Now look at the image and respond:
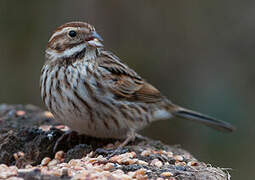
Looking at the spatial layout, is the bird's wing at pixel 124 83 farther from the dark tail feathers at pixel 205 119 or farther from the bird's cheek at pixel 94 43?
the dark tail feathers at pixel 205 119

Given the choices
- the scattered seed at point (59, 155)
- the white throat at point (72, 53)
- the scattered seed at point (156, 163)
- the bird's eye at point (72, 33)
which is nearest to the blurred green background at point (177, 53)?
the white throat at point (72, 53)

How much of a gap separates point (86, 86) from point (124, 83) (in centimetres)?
52

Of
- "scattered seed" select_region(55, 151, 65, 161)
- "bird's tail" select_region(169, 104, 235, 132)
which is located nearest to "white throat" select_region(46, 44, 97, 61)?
"scattered seed" select_region(55, 151, 65, 161)

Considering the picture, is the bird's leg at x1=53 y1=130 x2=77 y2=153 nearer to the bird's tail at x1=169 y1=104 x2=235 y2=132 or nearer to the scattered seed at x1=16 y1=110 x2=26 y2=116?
the scattered seed at x1=16 y1=110 x2=26 y2=116

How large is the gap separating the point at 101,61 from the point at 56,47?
1.39 feet

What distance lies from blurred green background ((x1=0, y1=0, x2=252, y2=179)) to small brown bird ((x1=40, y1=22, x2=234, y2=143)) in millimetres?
2688

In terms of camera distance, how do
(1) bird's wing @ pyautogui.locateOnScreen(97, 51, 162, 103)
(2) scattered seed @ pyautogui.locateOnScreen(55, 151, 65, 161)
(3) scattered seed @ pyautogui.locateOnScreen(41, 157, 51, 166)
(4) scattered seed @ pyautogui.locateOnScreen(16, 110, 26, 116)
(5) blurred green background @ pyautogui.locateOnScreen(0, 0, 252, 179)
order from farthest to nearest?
(5) blurred green background @ pyautogui.locateOnScreen(0, 0, 252, 179) → (4) scattered seed @ pyautogui.locateOnScreen(16, 110, 26, 116) → (1) bird's wing @ pyautogui.locateOnScreen(97, 51, 162, 103) → (2) scattered seed @ pyautogui.locateOnScreen(55, 151, 65, 161) → (3) scattered seed @ pyautogui.locateOnScreen(41, 157, 51, 166)

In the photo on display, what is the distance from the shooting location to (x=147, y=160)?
422cm

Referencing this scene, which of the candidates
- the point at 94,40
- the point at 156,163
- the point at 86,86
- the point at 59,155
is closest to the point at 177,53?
the point at 94,40

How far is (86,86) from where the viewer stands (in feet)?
15.4

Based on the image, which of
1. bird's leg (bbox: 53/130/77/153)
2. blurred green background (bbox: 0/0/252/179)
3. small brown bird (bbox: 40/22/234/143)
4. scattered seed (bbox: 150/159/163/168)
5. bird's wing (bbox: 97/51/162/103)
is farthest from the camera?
blurred green background (bbox: 0/0/252/179)

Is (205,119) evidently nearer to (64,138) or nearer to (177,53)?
(64,138)

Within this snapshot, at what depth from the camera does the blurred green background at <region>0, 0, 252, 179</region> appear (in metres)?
7.53

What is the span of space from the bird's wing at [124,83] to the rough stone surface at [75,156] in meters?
0.46
